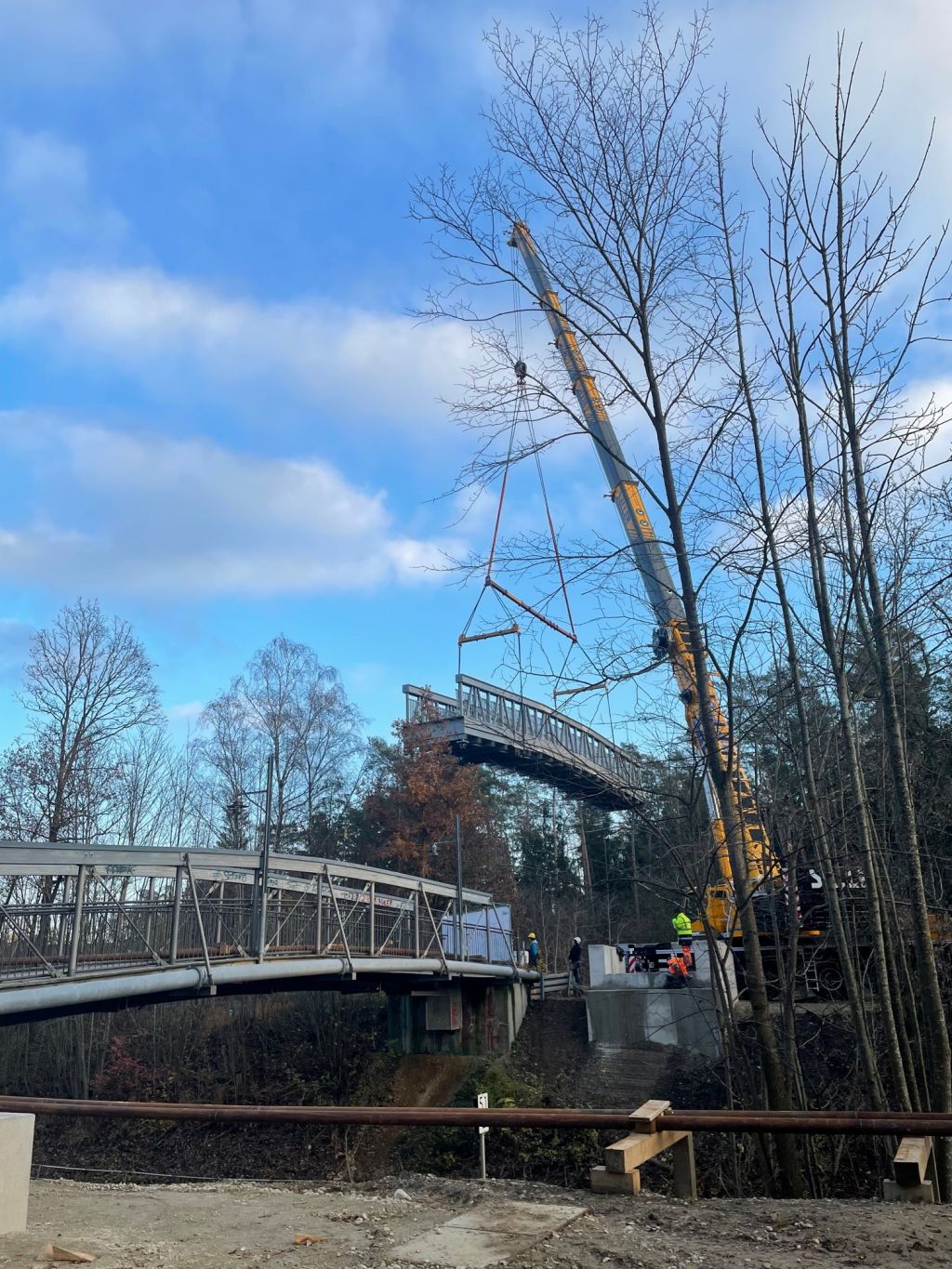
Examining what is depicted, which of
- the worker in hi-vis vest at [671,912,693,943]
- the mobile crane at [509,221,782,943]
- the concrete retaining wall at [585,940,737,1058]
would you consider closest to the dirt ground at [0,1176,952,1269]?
the mobile crane at [509,221,782,943]

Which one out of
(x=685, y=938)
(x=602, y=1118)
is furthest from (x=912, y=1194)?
(x=685, y=938)

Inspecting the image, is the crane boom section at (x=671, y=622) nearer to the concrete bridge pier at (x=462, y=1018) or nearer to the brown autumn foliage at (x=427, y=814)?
the concrete bridge pier at (x=462, y=1018)

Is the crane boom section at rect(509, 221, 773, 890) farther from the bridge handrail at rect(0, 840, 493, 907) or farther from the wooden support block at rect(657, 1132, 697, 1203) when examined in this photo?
Answer: the bridge handrail at rect(0, 840, 493, 907)

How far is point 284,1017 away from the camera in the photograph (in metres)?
30.5

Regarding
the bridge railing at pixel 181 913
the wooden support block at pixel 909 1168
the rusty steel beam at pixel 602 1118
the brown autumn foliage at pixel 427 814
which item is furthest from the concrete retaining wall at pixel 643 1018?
the rusty steel beam at pixel 602 1118

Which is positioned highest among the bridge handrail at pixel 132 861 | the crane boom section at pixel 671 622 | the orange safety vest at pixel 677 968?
the crane boom section at pixel 671 622

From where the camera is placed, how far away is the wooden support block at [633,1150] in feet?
18.4

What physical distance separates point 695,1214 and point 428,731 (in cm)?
3574

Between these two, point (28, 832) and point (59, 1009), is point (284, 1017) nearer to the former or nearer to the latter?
point (28, 832)

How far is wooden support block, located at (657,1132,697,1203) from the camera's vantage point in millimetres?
5984

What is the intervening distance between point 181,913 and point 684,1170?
33.2 ft

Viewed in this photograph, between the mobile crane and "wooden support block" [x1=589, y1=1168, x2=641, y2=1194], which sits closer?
"wooden support block" [x1=589, y1=1168, x2=641, y2=1194]

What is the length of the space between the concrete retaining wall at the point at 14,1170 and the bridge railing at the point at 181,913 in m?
6.37

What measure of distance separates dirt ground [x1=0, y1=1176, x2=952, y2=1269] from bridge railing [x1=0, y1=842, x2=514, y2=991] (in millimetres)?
6015
